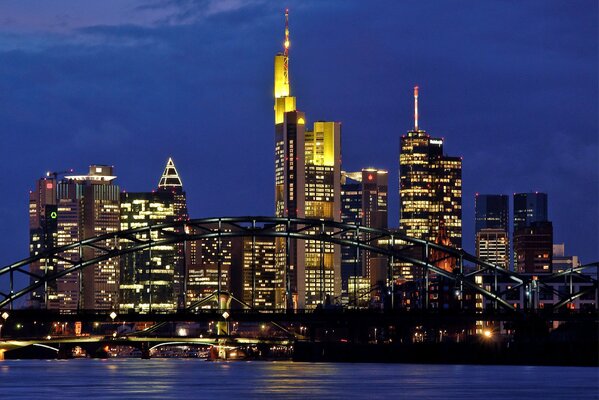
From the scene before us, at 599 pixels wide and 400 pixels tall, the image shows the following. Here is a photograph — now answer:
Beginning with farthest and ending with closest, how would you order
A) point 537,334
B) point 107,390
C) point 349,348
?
point 349,348 → point 537,334 → point 107,390

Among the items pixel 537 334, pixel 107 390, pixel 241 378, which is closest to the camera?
pixel 107 390

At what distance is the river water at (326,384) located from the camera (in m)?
101

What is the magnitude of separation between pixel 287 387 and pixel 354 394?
9.74 meters

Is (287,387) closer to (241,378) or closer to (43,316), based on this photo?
(241,378)

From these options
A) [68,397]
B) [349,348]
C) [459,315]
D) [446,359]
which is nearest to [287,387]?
[68,397]

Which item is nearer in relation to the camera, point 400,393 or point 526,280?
point 400,393

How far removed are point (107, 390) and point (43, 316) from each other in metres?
46.6

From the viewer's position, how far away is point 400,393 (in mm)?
102000

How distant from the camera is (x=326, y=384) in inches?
4510

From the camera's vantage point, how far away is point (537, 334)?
161 meters

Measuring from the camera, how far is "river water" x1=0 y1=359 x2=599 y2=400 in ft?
332

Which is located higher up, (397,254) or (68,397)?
(397,254)

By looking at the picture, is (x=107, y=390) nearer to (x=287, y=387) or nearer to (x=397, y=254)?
(x=287, y=387)

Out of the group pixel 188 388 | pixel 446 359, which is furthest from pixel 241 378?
pixel 446 359
